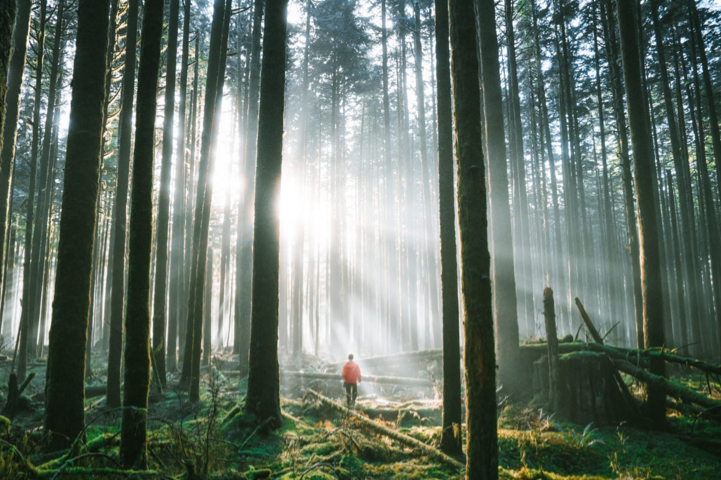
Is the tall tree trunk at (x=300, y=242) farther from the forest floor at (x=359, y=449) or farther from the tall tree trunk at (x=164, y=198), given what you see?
the forest floor at (x=359, y=449)

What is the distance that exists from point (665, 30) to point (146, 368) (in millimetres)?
26455

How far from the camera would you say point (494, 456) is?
3.74 meters

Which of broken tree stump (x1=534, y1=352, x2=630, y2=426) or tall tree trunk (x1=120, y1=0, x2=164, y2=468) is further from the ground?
tall tree trunk (x1=120, y1=0, x2=164, y2=468)

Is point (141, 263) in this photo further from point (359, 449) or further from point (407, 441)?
point (407, 441)

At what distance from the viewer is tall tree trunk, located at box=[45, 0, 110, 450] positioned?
4.85 meters

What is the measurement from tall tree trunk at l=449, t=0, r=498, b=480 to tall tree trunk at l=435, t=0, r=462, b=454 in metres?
1.55

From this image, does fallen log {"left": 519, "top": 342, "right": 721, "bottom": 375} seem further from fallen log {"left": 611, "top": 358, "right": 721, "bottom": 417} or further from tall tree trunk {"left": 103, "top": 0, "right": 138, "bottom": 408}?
tall tree trunk {"left": 103, "top": 0, "right": 138, "bottom": 408}

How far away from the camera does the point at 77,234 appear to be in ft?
16.9

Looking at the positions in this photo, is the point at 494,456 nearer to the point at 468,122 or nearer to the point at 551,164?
the point at 468,122

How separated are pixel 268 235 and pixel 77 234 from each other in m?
3.16

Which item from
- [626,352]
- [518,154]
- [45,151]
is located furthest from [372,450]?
[518,154]

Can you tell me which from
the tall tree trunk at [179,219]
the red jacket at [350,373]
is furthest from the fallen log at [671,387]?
the tall tree trunk at [179,219]

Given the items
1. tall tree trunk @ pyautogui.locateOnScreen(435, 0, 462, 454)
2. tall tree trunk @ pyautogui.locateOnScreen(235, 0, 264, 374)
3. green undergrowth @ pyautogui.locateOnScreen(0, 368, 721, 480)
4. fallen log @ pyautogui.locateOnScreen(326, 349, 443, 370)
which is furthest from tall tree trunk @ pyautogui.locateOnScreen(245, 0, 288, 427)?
A: fallen log @ pyautogui.locateOnScreen(326, 349, 443, 370)

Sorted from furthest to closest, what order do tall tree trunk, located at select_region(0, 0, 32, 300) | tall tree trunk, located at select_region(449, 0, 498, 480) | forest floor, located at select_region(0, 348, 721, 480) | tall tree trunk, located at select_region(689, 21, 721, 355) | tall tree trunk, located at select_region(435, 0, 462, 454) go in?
tall tree trunk, located at select_region(689, 21, 721, 355), tall tree trunk, located at select_region(0, 0, 32, 300), tall tree trunk, located at select_region(435, 0, 462, 454), forest floor, located at select_region(0, 348, 721, 480), tall tree trunk, located at select_region(449, 0, 498, 480)
